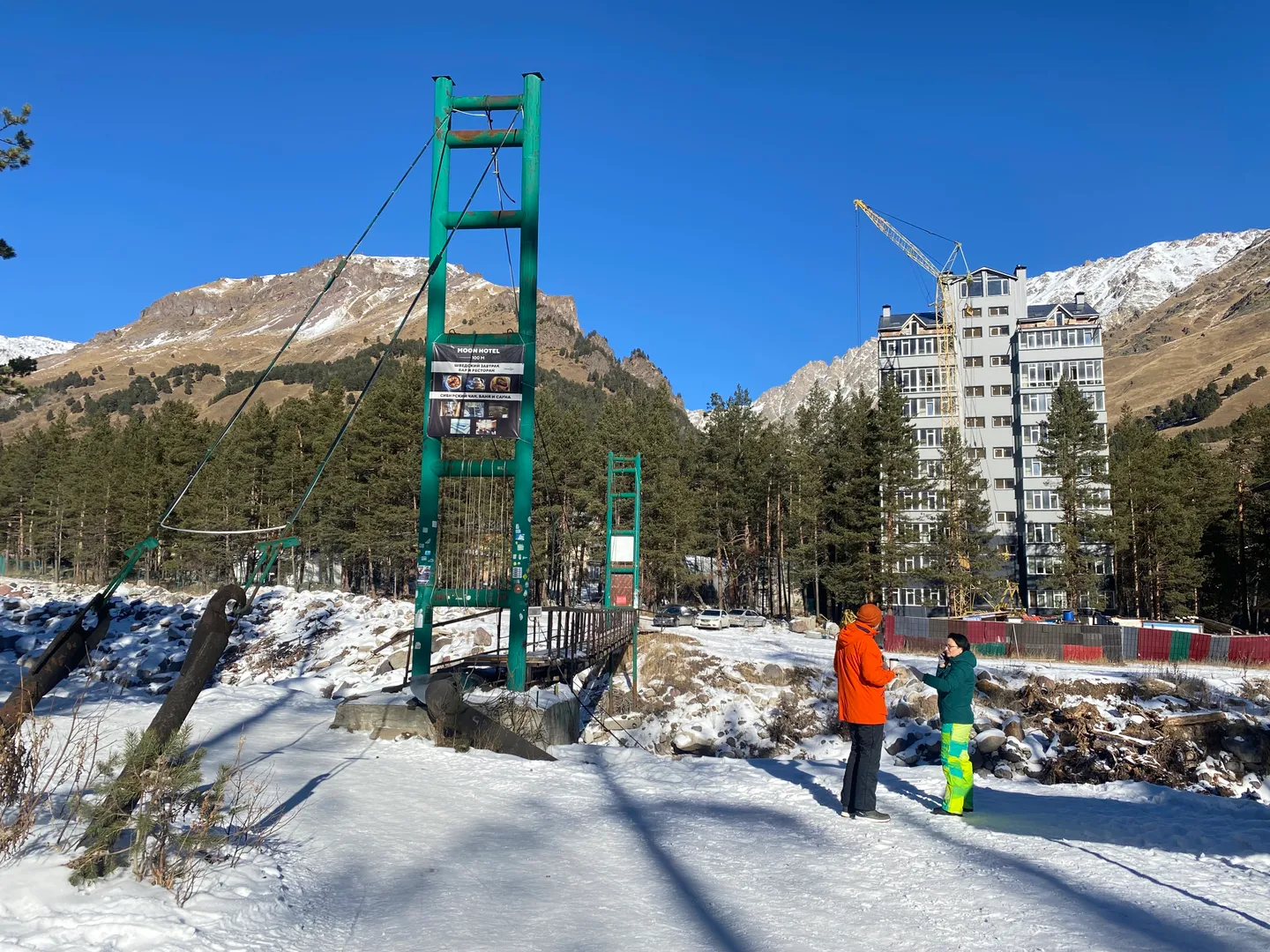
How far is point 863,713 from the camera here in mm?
7195

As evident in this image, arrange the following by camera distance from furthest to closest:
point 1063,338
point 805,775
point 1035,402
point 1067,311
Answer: point 1067,311 < point 1035,402 < point 1063,338 < point 805,775

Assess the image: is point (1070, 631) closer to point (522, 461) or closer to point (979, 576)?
point (979, 576)

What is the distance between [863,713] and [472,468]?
8390mm

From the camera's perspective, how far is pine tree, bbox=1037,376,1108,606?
152ft

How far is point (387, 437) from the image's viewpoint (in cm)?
4656

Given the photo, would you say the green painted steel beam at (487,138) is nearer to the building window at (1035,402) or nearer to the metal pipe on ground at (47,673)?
the metal pipe on ground at (47,673)

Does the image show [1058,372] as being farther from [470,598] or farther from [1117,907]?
[1117,907]

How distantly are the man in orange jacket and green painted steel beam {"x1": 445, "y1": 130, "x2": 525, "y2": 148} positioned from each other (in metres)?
10.6

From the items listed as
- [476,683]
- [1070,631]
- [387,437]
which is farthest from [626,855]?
[387,437]

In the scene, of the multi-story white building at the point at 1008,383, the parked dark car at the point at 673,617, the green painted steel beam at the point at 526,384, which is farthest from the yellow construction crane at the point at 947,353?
the green painted steel beam at the point at 526,384

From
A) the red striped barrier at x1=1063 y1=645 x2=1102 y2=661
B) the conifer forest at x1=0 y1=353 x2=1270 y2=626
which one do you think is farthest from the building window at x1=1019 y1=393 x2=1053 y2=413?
the red striped barrier at x1=1063 y1=645 x2=1102 y2=661

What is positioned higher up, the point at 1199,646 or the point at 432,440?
the point at 432,440

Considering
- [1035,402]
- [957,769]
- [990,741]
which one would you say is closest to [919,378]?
[1035,402]

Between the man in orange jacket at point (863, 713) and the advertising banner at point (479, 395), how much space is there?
25.3 ft
